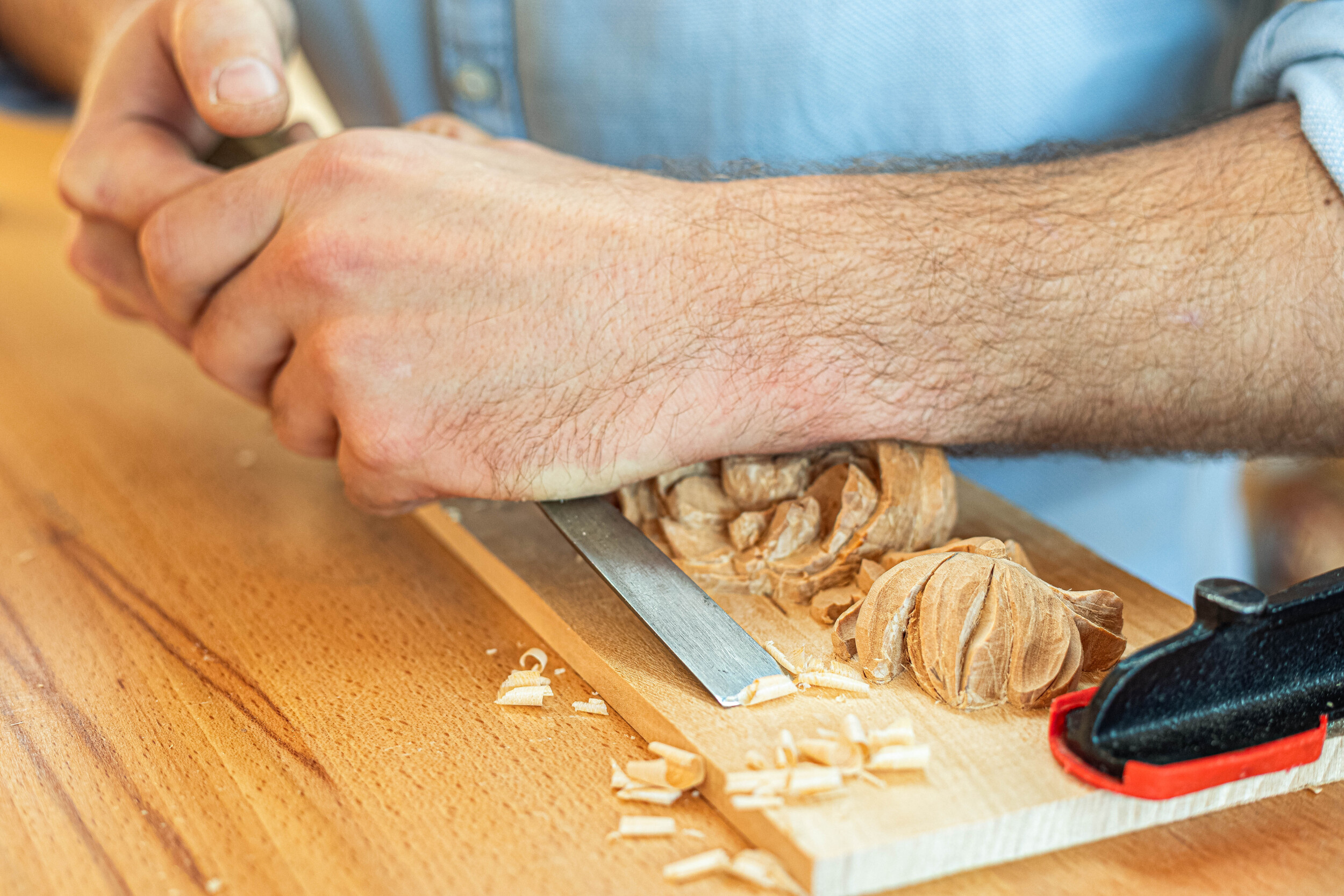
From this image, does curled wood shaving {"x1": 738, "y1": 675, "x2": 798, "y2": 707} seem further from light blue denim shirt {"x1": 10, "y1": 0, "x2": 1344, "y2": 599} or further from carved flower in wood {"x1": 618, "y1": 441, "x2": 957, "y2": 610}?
light blue denim shirt {"x1": 10, "y1": 0, "x2": 1344, "y2": 599}

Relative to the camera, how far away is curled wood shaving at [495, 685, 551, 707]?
69cm

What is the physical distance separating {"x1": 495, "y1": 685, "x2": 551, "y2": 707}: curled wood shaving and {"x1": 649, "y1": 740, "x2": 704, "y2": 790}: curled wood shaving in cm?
11

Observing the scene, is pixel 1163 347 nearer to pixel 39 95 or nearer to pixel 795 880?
pixel 795 880

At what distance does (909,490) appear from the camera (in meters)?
→ 0.79

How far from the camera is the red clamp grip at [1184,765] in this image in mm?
552

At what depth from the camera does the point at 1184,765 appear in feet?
1.82

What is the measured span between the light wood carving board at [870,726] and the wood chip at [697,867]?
26 mm

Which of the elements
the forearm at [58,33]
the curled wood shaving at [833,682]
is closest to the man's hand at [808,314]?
the curled wood shaving at [833,682]

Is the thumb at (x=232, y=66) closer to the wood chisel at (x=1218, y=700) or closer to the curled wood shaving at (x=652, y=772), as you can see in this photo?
the curled wood shaving at (x=652, y=772)

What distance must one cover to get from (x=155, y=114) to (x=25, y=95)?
1.04m

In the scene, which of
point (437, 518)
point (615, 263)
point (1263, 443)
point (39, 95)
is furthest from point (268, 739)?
point (39, 95)

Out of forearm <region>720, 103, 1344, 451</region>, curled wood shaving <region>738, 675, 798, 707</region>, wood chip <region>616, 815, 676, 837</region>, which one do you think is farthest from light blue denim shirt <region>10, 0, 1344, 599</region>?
wood chip <region>616, 815, 676, 837</region>

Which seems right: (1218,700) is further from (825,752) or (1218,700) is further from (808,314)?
(808,314)

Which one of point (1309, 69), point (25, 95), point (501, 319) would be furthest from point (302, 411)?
point (25, 95)
